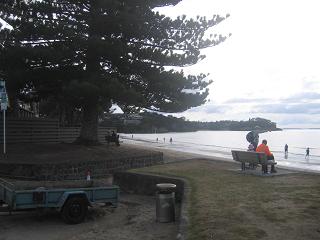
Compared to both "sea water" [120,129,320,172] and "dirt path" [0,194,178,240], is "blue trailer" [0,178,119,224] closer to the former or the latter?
"dirt path" [0,194,178,240]

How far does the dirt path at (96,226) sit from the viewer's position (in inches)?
367

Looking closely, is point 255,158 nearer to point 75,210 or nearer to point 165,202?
point 165,202

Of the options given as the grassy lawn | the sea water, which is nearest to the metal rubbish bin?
the grassy lawn

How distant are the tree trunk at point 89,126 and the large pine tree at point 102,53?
5 cm

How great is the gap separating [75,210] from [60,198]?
499 mm

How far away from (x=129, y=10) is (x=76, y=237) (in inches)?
598

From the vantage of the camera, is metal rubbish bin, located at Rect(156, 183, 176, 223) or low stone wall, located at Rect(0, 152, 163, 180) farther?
low stone wall, located at Rect(0, 152, 163, 180)

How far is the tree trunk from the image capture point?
23938 mm

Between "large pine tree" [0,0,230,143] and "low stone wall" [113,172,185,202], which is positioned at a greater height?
"large pine tree" [0,0,230,143]

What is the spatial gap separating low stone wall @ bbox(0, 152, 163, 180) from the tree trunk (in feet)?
12.2

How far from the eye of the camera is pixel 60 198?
10336 mm

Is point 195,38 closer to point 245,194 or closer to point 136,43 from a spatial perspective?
point 136,43

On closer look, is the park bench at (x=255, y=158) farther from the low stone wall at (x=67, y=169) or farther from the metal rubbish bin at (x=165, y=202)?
the low stone wall at (x=67, y=169)

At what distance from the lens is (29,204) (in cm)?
1008
